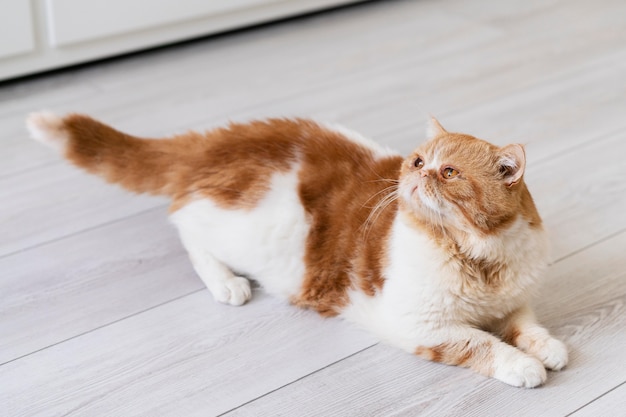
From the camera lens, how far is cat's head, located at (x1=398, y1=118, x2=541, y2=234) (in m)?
1.28

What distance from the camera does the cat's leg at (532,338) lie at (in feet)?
4.49

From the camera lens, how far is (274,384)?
4.52ft

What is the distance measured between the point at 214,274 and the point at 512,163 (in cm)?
63

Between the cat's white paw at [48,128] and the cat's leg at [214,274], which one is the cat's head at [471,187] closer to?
the cat's leg at [214,274]

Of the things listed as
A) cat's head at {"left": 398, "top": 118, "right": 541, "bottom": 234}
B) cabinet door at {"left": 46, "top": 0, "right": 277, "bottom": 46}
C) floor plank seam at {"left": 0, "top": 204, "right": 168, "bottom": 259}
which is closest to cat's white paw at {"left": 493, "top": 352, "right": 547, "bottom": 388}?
cat's head at {"left": 398, "top": 118, "right": 541, "bottom": 234}

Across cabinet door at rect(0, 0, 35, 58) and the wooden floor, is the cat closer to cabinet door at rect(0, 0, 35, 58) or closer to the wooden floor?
the wooden floor

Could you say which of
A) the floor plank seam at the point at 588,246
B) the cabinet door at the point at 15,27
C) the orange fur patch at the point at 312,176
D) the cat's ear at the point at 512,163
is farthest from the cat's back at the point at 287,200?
the cabinet door at the point at 15,27

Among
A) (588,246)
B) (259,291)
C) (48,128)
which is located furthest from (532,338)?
(48,128)

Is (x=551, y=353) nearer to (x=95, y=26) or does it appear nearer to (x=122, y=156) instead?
(x=122, y=156)

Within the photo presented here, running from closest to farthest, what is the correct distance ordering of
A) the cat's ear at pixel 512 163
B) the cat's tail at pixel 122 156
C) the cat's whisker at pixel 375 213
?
1. the cat's ear at pixel 512 163
2. the cat's whisker at pixel 375 213
3. the cat's tail at pixel 122 156

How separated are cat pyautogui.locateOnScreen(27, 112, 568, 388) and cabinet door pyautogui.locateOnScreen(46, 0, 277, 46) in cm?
93

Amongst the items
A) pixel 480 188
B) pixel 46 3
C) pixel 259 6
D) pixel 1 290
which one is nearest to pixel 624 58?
pixel 259 6

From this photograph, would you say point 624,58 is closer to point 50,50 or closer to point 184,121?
point 184,121

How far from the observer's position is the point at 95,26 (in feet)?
8.01
